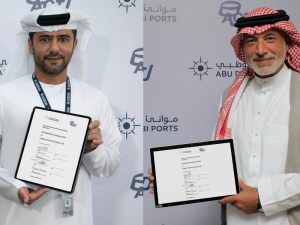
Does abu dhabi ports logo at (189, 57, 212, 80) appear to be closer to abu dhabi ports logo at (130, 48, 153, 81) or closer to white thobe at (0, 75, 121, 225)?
abu dhabi ports logo at (130, 48, 153, 81)

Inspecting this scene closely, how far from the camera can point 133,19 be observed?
9.13 feet

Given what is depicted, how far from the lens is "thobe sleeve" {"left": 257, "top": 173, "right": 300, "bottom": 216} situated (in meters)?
2.15

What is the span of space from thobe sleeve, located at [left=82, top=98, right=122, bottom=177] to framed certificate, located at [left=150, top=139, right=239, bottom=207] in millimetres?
242

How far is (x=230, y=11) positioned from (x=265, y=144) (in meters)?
1.20

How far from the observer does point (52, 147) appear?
2127mm

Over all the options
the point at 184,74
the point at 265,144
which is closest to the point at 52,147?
the point at 265,144

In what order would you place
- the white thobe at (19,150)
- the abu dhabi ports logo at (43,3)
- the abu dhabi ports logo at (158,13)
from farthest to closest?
the abu dhabi ports logo at (158,13) < the abu dhabi ports logo at (43,3) < the white thobe at (19,150)

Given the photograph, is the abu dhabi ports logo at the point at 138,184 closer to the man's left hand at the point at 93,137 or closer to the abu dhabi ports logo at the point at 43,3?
the man's left hand at the point at 93,137

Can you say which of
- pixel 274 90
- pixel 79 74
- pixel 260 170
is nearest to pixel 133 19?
pixel 79 74

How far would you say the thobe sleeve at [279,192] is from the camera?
84.7 inches

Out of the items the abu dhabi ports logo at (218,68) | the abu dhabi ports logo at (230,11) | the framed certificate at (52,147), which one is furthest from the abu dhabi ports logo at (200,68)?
the framed certificate at (52,147)

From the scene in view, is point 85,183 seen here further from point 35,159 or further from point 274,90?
point 274,90

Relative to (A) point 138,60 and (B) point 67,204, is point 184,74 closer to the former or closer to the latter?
(A) point 138,60

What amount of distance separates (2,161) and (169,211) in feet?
4.02
